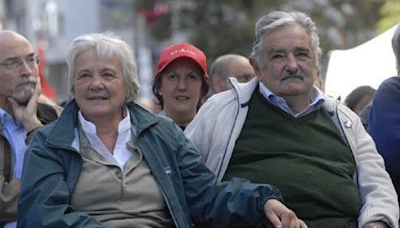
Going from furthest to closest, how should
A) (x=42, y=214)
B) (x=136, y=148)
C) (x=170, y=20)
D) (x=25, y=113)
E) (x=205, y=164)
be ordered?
(x=170, y=20)
(x=25, y=113)
(x=205, y=164)
(x=136, y=148)
(x=42, y=214)

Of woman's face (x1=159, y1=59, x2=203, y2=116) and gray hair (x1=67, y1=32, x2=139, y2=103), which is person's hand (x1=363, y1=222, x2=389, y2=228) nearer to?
gray hair (x1=67, y1=32, x2=139, y2=103)

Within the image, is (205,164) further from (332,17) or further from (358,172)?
(332,17)

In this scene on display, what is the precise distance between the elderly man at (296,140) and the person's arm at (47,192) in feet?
2.75

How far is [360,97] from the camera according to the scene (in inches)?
335

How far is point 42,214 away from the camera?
470 centimetres

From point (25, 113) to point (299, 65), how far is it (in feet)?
5.64

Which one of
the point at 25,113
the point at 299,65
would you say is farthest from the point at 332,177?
the point at 25,113

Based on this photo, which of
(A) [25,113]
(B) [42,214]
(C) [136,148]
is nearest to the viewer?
(B) [42,214]

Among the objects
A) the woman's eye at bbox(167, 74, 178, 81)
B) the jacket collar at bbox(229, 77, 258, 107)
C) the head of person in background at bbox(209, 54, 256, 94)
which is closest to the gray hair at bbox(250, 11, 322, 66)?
the jacket collar at bbox(229, 77, 258, 107)

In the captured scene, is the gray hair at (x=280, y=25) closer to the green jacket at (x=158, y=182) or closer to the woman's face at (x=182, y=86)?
the green jacket at (x=158, y=182)

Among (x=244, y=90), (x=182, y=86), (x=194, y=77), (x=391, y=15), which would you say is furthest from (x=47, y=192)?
(x=391, y=15)

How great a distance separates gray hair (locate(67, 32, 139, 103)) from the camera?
16.7 feet

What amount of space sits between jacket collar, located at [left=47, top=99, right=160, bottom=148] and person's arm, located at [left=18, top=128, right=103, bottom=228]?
0.05m

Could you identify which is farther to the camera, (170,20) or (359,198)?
(170,20)
